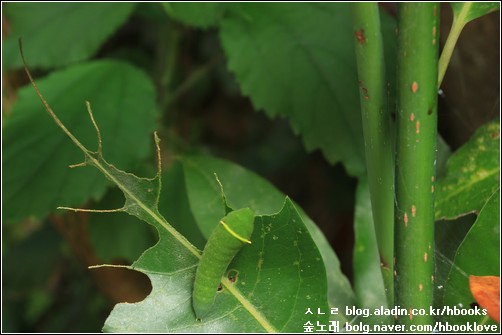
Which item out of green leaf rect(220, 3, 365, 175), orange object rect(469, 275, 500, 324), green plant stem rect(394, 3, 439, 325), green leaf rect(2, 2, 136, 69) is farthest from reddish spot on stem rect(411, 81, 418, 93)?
green leaf rect(2, 2, 136, 69)

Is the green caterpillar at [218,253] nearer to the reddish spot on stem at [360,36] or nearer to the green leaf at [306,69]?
the reddish spot on stem at [360,36]

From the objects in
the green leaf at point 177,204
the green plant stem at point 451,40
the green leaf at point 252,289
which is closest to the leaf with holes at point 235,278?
the green leaf at point 252,289

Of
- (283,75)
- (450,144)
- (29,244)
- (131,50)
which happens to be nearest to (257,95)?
(283,75)

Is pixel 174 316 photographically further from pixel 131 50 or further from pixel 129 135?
pixel 131 50

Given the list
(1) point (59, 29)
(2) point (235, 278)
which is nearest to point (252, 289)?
(2) point (235, 278)

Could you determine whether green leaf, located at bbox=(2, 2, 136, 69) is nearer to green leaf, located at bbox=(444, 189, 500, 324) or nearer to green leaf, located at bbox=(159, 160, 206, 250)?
green leaf, located at bbox=(159, 160, 206, 250)
